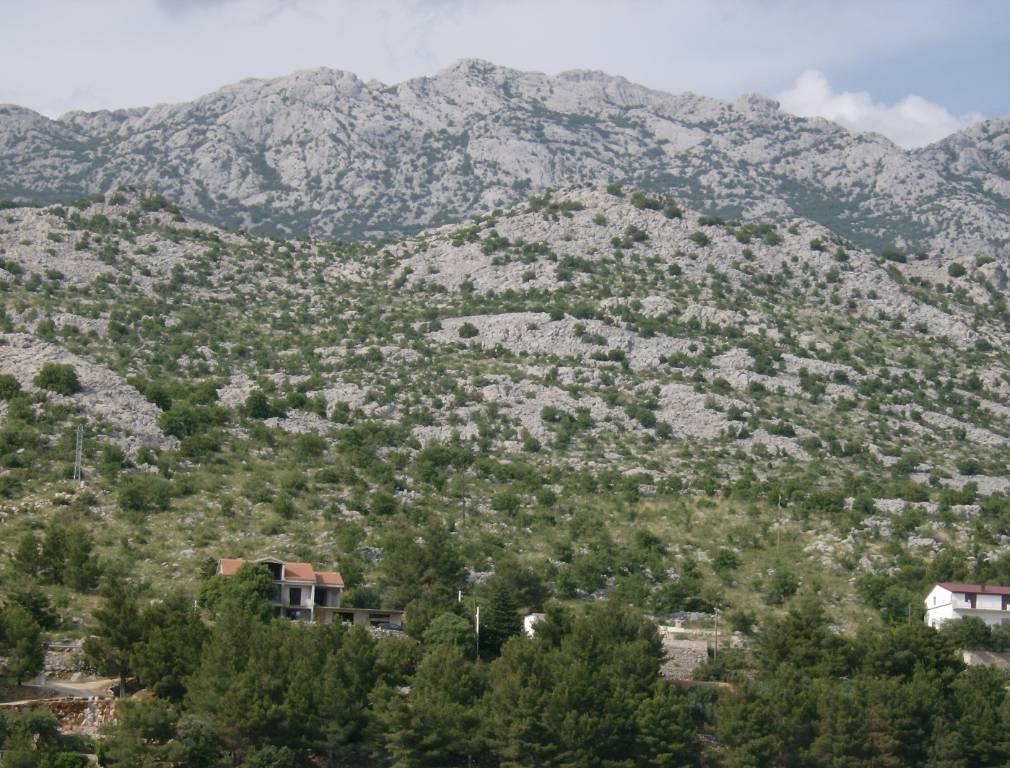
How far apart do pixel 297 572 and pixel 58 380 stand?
2911 cm

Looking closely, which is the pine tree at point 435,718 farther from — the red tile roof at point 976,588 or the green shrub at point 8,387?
the green shrub at point 8,387

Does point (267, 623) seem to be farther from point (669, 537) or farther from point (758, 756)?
point (669, 537)

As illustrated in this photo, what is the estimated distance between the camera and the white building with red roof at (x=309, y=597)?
233 ft

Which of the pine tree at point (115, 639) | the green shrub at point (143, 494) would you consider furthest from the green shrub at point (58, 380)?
the pine tree at point (115, 639)

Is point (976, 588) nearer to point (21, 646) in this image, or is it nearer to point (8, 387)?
point (21, 646)

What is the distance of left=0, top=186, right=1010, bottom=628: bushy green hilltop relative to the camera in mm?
80125

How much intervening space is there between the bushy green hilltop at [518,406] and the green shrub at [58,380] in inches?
7.6

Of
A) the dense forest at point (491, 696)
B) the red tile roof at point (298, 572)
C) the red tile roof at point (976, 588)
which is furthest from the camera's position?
the red tile roof at point (976, 588)

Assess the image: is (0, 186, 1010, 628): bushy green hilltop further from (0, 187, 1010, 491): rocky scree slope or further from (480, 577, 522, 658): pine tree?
(480, 577, 522, 658): pine tree

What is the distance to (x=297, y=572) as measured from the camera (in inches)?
2852

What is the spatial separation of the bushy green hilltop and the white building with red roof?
2.07 m

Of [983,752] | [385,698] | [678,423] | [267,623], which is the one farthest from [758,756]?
[678,423]

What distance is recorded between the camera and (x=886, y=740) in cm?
6150

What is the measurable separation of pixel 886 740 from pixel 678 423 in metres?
46.4
